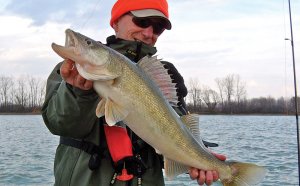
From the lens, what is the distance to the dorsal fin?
2.62 meters

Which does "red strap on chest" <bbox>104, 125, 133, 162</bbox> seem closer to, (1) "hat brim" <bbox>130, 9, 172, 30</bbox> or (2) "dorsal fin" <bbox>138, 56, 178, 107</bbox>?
(2) "dorsal fin" <bbox>138, 56, 178, 107</bbox>

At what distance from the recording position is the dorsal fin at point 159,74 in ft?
8.61

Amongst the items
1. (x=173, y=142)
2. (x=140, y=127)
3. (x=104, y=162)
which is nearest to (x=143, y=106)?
(x=140, y=127)

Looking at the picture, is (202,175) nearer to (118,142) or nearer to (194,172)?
(194,172)

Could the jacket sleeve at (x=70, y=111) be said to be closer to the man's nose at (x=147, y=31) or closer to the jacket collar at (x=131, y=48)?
the jacket collar at (x=131, y=48)

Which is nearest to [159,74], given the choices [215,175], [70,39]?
[70,39]

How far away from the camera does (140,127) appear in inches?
100

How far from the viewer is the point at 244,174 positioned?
315cm

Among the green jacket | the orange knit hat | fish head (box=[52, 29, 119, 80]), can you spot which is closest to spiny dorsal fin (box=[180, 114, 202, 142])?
the green jacket

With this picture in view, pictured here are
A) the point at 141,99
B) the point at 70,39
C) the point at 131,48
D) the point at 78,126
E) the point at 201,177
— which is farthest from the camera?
the point at 131,48

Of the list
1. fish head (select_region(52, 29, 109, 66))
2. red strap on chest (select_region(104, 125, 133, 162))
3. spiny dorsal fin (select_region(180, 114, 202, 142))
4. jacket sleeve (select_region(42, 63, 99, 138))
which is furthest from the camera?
spiny dorsal fin (select_region(180, 114, 202, 142))

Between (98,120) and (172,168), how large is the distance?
650 millimetres

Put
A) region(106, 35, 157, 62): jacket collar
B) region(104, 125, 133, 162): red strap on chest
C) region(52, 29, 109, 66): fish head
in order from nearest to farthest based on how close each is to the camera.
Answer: region(52, 29, 109, 66): fish head → region(104, 125, 133, 162): red strap on chest → region(106, 35, 157, 62): jacket collar

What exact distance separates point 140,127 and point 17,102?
76.1 meters
